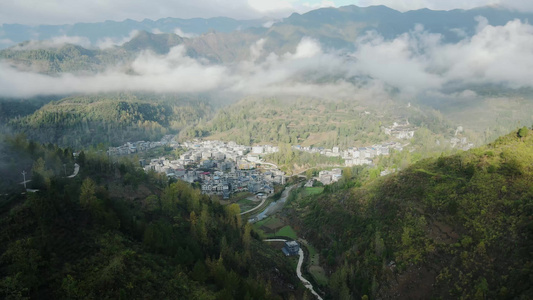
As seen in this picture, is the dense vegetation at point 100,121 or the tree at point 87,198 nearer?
the tree at point 87,198

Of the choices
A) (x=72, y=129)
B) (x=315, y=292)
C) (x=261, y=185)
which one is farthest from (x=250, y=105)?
(x=315, y=292)

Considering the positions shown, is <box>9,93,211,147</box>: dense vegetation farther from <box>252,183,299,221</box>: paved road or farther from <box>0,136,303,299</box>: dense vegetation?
<box>0,136,303,299</box>: dense vegetation

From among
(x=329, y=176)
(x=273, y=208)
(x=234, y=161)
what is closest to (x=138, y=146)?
(x=234, y=161)

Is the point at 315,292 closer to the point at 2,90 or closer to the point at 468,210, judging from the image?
the point at 468,210

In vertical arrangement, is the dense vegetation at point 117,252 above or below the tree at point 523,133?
below

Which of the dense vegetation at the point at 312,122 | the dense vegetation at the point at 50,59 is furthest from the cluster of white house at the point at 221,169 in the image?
the dense vegetation at the point at 50,59

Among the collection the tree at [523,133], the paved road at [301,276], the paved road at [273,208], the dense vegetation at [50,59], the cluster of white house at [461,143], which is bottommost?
the paved road at [273,208]

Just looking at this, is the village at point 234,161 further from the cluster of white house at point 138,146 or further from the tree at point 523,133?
the tree at point 523,133
